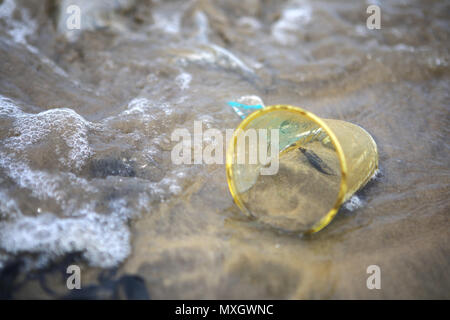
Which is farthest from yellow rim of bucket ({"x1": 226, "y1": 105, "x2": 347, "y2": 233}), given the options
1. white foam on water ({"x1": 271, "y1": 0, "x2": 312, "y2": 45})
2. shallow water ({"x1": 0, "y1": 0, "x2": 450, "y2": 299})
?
white foam on water ({"x1": 271, "y1": 0, "x2": 312, "y2": 45})

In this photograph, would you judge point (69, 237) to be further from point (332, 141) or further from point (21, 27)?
point (21, 27)

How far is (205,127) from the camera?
2.85 metres

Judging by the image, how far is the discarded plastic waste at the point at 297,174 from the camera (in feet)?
6.54

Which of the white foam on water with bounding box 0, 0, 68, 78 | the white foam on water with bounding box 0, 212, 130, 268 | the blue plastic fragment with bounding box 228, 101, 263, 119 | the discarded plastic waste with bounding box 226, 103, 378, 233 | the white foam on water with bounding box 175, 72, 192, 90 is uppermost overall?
Result: the white foam on water with bounding box 0, 0, 68, 78

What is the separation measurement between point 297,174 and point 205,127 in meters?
0.97

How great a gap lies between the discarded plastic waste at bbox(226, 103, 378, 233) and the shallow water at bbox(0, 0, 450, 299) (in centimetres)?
13

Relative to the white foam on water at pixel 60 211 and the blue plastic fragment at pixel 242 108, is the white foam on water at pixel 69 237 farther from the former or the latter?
the blue plastic fragment at pixel 242 108

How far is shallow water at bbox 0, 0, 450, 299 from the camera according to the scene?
1.84 metres

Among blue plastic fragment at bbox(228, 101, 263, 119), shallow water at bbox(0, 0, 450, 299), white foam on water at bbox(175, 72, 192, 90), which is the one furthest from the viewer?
white foam on water at bbox(175, 72, 192, 90)

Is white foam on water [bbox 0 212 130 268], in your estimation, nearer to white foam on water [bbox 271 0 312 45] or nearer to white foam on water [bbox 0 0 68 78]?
white foam on water [bbox 0 0 68 78]

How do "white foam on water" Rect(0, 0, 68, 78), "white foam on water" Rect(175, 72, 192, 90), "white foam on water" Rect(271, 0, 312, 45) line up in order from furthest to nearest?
"white foam on water" Rect(271, 0, 312, 45)
"white foam on water" Rect(0, 0, 68, 78)
"white foam on water" Rect(175, 72, 192, 90)

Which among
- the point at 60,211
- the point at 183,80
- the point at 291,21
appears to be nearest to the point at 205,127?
the point at 183,80

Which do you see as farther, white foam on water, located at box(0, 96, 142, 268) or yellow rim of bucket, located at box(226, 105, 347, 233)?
white foam on water, located at box(0, 96, 142, 268)
